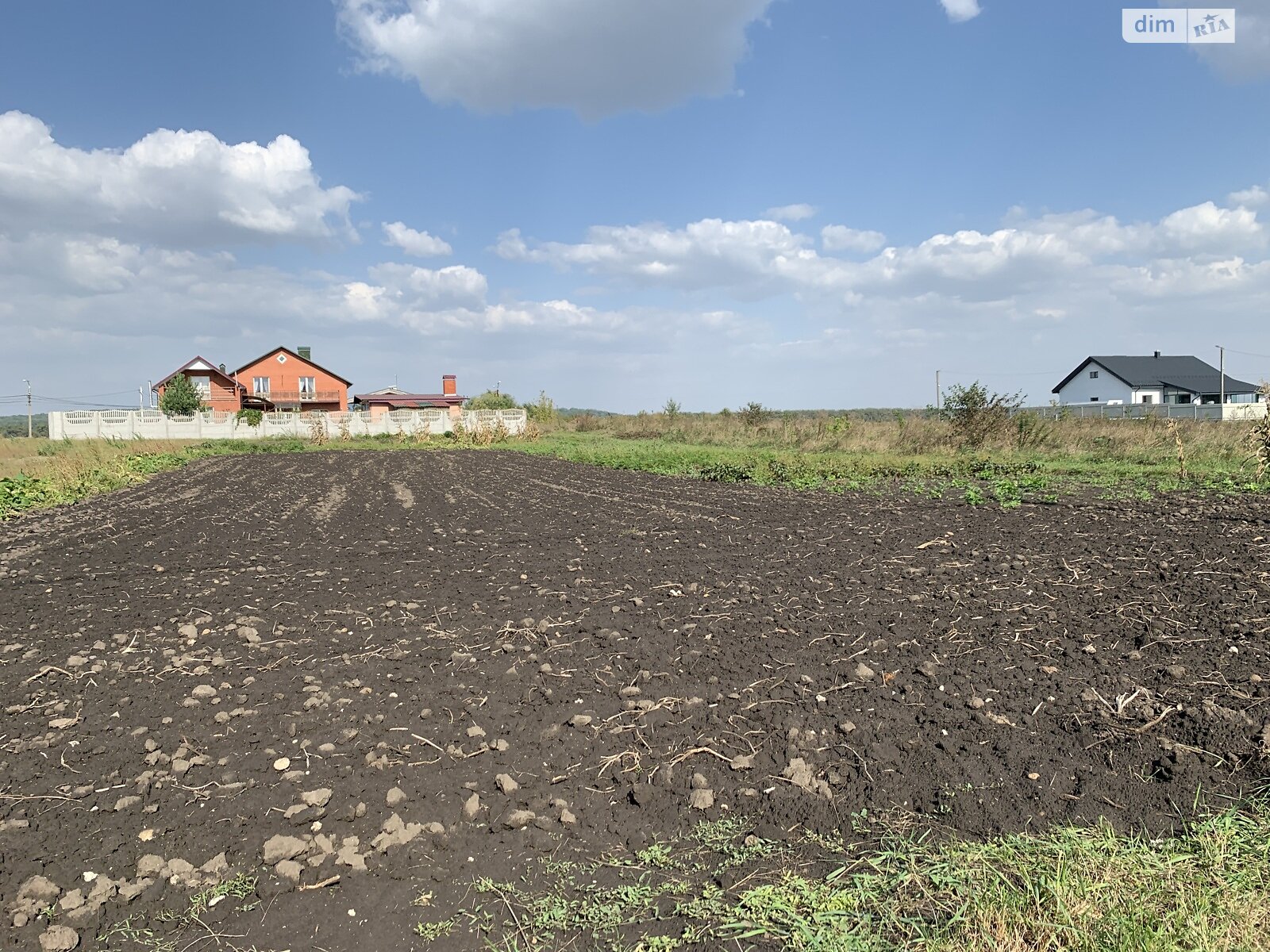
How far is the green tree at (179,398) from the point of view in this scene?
51000mm

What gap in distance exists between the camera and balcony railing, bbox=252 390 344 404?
197 ft

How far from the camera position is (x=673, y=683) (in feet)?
13.4

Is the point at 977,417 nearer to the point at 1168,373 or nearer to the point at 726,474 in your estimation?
the point at 726,474

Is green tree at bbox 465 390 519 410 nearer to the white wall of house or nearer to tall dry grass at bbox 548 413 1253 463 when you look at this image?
tall dry grass at bbox 548 413 1253 463

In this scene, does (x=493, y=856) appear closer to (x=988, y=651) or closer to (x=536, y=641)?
(x=536, y=641)

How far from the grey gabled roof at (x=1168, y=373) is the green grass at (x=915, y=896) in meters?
57.9

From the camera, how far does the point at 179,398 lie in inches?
2031

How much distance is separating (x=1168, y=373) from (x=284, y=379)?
66.7m

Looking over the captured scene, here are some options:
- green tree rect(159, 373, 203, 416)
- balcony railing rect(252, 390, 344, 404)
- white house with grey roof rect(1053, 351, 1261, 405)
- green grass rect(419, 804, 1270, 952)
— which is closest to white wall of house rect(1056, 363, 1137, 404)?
white house with grey roof rect(1053, 351, 1261, 405)

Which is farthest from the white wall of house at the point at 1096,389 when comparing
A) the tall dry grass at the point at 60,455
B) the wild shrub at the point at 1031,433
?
the tall dry grass at the point at 60,455

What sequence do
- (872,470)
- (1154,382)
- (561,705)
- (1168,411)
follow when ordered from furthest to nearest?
(1154,382)
(1168,411)
(872,470)
(561,705)

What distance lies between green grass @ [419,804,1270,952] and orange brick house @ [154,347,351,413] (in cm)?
6201

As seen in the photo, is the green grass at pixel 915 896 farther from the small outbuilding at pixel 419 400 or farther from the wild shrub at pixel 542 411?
the small outbuilding at pixel 419 400

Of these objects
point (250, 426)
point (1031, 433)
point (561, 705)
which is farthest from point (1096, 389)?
point (561, 705)
